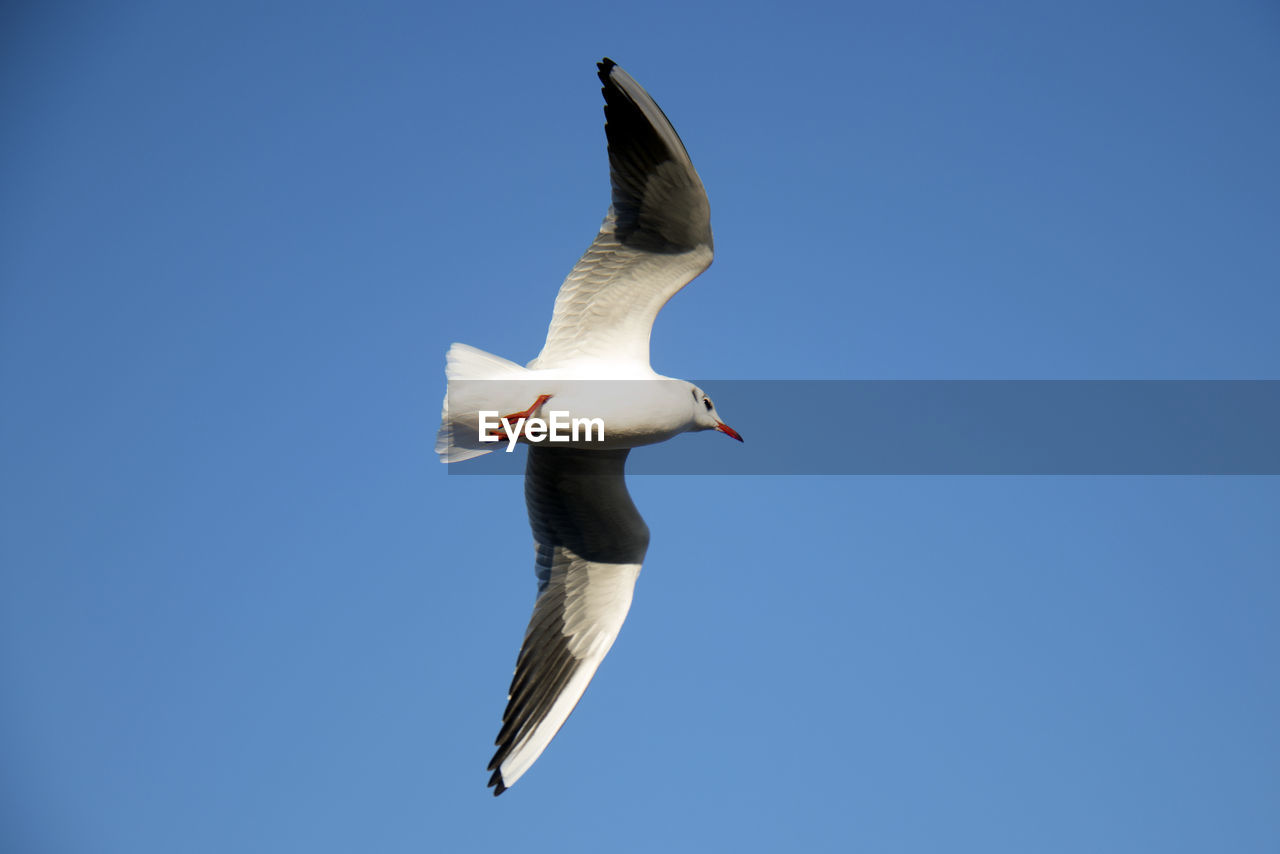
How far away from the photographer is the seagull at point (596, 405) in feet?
17.7

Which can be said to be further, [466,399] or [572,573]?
[572,573]

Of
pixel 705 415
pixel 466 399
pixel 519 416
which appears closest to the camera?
pixel 466 399

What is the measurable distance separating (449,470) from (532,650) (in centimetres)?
132

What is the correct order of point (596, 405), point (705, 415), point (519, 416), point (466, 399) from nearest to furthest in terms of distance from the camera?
1. point (466, 399)
2. point (519, 416)
3. point (596, 405)
4. point (705, 415)

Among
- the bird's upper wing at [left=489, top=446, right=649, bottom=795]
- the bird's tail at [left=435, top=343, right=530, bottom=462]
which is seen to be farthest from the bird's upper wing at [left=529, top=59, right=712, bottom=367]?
the bird's upper wing at [left=489, top=446, right=649, bottom=795]

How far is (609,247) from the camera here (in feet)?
18.9

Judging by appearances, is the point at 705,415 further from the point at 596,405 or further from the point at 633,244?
the point at 633,244

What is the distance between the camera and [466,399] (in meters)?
5.29

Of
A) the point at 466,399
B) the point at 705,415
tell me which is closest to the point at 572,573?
the point at 705,415

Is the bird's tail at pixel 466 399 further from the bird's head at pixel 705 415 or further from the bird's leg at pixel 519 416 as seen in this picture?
the bird's head at pixel 705 415

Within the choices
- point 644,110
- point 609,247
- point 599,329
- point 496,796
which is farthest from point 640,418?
point 496,796

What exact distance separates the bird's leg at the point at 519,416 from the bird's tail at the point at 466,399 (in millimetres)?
58

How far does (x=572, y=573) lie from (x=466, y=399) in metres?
1.68

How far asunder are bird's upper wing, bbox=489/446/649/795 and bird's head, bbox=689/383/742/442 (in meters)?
0.53
